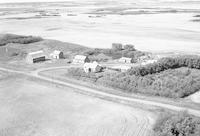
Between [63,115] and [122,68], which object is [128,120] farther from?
[122,68]

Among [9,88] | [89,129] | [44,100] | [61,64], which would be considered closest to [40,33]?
[61,64]

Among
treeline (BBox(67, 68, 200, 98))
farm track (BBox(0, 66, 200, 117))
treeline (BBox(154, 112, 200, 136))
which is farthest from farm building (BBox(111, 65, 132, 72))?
treeline (BBox(154, 112, 200, 136))

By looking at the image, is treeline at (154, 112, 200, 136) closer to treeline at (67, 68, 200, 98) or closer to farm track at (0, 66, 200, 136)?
farm track at (0, 66, 200, 136)

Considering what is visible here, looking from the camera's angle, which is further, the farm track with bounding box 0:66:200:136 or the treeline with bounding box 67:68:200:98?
the treeline with bounding box 67:68:200:98

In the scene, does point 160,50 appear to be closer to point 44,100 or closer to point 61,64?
point 61,64

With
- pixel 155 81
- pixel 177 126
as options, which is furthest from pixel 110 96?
pixel 177 126

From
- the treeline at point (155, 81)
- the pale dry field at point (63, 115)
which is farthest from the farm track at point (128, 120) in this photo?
the treeline at point (155, 81)
